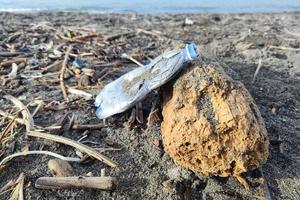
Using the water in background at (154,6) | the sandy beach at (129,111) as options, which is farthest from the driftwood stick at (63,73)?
the water in background at (154,6)

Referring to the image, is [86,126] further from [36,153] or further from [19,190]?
[19,190]

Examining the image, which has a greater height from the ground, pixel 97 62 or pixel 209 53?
pixel 209 53

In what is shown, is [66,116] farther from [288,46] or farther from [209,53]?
[288,46]

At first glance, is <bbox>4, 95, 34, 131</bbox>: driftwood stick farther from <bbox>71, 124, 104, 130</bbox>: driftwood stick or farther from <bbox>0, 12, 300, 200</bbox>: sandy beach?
<bbox>71, 124, 104, 130</bbox>: driftwood stick


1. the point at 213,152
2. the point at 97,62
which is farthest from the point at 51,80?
the point at 213,152

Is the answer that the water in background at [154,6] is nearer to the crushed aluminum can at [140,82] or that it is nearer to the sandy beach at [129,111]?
the sandy beach at [129,111]

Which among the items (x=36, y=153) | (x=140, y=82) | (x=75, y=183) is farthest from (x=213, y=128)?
(x=36, y=153)
